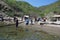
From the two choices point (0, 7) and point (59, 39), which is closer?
point (59, 39)

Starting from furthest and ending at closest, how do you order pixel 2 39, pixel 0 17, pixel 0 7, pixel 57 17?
pixel 0 7
pixel 0 17
pixel 57 17
pixel 2 39

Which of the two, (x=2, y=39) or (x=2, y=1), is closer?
(x=2, y=39)

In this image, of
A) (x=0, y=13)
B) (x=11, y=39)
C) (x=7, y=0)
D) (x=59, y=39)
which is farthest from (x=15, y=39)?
(x=7, y=0)

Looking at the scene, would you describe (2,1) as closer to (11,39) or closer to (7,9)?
(7,9)

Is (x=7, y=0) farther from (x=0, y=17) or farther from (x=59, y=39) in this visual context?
(x=59, y=39)

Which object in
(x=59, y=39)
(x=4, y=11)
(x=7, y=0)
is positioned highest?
(x=7, y=0)

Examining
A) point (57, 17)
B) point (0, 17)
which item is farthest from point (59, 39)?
point (0, 17)

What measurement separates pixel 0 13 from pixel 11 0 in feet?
75.9

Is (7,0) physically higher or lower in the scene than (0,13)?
higher

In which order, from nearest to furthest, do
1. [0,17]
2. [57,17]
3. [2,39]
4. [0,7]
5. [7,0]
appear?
[2,39] → [57,17] → [0,17] → [0,7] → [7,0]

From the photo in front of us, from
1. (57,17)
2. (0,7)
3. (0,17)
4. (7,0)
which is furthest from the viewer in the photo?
(7,0)

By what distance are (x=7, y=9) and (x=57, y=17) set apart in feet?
84.0

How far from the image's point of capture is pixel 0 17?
6975cm

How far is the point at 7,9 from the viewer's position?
267 feet
